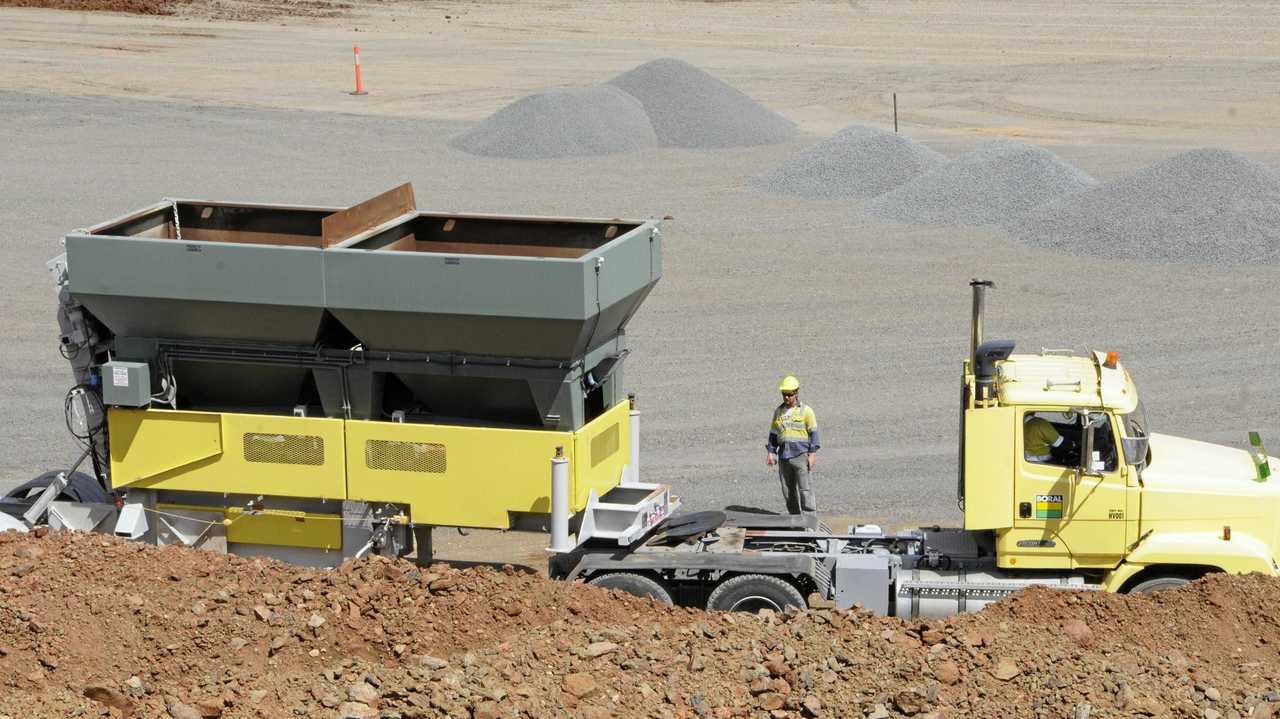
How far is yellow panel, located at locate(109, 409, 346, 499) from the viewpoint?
1311 cm

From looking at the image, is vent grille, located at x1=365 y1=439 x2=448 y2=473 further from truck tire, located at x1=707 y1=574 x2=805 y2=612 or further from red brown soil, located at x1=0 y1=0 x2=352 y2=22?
red brown soil, located at x1=0 y1=0 x2=352 y2=22

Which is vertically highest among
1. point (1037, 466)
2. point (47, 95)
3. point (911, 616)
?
point (47, 95)

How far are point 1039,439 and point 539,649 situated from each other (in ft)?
13.9

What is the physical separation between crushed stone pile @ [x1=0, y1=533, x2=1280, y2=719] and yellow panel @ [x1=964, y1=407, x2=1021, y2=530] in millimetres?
679

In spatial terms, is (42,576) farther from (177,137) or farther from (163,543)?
(177,137)

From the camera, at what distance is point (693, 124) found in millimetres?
37219

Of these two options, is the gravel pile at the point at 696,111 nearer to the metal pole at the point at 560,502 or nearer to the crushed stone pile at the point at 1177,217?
the crushed stone pile at the point at 1177,217

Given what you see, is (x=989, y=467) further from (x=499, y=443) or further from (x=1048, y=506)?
(x=499, y=443)

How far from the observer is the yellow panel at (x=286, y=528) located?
43.9 feet

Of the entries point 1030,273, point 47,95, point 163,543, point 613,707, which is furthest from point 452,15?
point 613,707

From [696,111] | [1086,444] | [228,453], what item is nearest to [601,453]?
[228,453]

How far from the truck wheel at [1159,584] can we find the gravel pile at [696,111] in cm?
2542

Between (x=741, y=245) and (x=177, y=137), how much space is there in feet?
51.7

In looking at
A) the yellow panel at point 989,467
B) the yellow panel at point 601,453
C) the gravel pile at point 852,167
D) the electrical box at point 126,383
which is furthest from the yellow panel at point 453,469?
the gravel pile at point 852,167
